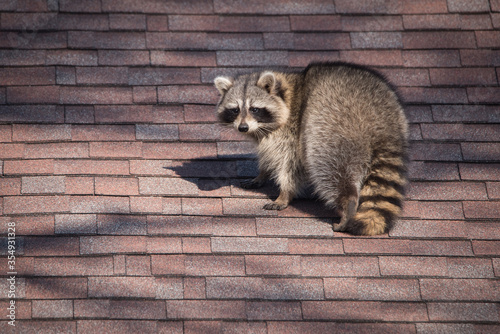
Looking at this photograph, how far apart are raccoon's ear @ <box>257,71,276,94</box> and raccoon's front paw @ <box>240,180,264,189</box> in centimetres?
68

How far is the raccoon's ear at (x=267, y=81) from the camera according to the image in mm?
4215

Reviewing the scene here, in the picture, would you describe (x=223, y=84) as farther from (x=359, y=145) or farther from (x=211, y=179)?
(x=359, y=145)

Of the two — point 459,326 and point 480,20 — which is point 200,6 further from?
point 459,326

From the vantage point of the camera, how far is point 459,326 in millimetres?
3150

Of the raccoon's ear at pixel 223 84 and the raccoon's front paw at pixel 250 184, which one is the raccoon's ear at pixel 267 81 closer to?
the raccoon's ear at pixel 223 84

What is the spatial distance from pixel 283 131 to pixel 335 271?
1.24 m

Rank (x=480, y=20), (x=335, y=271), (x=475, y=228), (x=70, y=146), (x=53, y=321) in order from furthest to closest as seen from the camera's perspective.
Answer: (x=480, y=20) < (x=70, y=146) < (x=475, y=228) < (x=335, y=271) < (x=53, y=321)

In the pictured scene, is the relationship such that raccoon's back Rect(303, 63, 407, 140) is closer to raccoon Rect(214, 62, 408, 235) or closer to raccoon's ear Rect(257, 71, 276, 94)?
raccoon Rect(214, 62, 408, 235)

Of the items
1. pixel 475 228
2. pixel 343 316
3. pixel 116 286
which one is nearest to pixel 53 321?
pixel 116 286

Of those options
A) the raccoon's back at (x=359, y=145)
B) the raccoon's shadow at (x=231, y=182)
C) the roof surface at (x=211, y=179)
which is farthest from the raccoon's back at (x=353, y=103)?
the raccoon's shadow at (x=231, y=182)

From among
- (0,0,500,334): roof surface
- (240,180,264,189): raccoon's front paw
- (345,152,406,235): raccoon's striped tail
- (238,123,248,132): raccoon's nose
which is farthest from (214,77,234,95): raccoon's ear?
(345,152,406,235): raccoon's striped tail

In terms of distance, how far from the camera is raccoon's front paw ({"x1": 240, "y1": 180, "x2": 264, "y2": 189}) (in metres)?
3.99

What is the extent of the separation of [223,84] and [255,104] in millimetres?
276

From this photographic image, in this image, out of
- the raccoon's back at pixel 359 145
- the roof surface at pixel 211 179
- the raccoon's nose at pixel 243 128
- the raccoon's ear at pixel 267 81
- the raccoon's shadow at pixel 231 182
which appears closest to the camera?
the roof surface at pixel 211 179
